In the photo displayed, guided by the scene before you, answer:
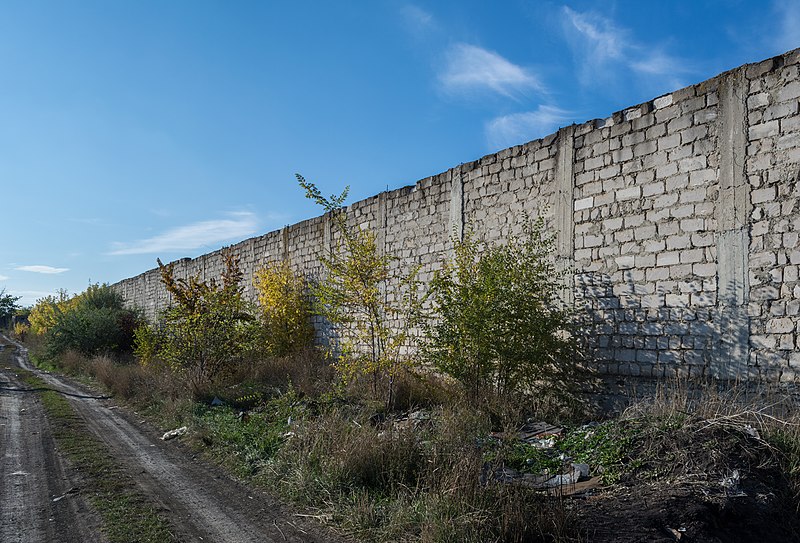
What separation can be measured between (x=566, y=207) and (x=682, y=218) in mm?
1842

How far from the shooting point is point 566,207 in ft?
30.3

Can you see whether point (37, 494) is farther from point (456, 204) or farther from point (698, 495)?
point (456, 204)

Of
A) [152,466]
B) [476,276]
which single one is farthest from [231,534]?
[476,276]

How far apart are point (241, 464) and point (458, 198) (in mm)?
6332

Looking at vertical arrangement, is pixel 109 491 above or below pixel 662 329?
below

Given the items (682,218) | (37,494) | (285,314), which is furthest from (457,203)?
(37,494)

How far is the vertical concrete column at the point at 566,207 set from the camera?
9133 millimetres

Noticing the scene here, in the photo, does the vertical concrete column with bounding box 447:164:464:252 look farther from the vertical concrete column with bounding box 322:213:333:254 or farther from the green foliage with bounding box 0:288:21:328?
the green foliage with bounding box 0:288:21:328

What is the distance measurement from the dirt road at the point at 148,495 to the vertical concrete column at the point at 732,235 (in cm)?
525

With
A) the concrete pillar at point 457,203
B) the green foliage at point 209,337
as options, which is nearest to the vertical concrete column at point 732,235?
the concrete pillar at point 457,203

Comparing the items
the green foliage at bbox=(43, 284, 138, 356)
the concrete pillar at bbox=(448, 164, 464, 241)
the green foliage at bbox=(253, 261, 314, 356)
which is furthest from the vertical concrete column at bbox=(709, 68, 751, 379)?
the green foliage at bbox=(43, 284, 138, 356)

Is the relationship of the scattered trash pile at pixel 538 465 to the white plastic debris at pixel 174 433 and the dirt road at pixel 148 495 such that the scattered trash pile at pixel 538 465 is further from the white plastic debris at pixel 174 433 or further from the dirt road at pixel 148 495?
the white plastic debris at pixel 174 433

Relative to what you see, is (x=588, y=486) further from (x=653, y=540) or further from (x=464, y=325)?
(x=464, y=325)

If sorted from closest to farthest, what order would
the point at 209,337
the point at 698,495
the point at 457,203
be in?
the point at 698,495
the point at 457,203
the point at 209,337
